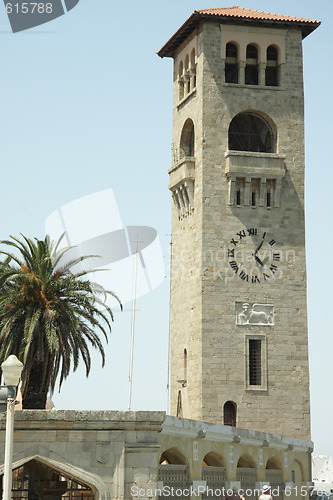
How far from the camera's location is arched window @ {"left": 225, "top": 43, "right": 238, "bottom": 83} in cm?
6106

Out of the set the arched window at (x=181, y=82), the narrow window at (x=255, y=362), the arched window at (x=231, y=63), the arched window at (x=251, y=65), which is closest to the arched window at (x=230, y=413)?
the narrow window at (x=255, y=362)

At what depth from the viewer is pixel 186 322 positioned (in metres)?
59.0

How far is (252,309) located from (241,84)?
1445cm

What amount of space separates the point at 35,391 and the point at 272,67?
30723 millimetres

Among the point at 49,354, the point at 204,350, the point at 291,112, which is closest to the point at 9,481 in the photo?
the point at 49,354

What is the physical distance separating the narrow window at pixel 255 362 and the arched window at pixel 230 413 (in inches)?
71.5

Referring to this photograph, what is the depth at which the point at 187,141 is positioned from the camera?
63562mm

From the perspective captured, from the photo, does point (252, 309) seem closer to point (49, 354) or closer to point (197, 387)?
point (197, 387)

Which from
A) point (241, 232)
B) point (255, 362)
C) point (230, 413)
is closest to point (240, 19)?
point (241, 232)

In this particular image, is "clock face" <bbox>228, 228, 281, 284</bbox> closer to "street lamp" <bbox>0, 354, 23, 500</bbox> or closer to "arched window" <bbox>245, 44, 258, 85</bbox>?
"arched window" <bbox>245, 44, 258, 85</bbox>

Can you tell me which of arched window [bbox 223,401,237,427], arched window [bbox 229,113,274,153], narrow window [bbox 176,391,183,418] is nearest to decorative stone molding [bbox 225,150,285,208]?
arched window [bbox 229,113,274,153]

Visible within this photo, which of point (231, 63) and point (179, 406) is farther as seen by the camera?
point (231, 63)

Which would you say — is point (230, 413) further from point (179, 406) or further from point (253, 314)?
point (253, 314)

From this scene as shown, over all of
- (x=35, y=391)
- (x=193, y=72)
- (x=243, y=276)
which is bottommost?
(x=35, y=391)
